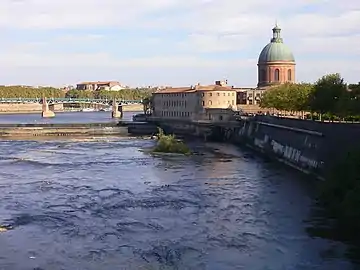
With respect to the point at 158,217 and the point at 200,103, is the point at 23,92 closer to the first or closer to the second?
the point at 200,103

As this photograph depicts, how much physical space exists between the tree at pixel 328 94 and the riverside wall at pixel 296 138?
129 inches

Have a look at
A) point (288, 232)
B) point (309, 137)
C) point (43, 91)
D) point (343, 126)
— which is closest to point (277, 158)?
point (309, 137)

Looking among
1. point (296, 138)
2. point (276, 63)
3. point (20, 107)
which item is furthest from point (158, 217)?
point (20, 107)

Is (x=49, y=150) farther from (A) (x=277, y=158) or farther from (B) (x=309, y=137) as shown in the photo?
(B) (x=309, y=137)

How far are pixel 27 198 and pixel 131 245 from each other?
10420mm

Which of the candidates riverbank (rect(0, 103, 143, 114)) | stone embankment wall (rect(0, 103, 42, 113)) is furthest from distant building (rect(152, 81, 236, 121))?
stone embankment wall (rect(0, 103, 42, 113))

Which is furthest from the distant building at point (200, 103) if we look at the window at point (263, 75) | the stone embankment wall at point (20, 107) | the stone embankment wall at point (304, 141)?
the stone embankment wall at point (20, 107)

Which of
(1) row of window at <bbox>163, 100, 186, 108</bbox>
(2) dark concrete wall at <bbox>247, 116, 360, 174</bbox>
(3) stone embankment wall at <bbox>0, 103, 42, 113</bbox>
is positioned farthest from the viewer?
(3) stone embankment wall at <bbox>0, 103, 42, 113</bbox>

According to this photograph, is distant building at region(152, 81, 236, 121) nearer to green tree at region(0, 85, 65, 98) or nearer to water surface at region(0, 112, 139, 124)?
water surface at region(0, 112, 139, 124)

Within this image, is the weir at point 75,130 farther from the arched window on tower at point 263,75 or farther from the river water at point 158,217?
the river water at point 158,217

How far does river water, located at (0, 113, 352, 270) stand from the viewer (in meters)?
19.9

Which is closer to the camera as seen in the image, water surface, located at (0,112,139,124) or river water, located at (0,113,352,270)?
river water, located at (0,113,352,270)

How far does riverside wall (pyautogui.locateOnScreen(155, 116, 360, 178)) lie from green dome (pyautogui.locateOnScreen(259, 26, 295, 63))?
92.3ft

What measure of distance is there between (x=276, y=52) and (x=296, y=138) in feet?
174
